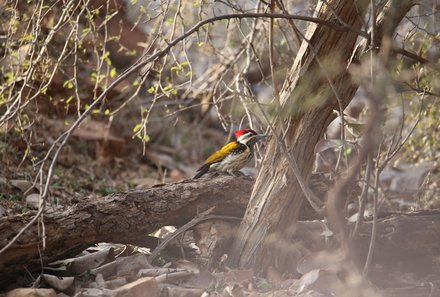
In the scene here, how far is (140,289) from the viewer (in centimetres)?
393

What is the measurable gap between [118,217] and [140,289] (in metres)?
0.60

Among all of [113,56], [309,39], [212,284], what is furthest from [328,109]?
[113,56]

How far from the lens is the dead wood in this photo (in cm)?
388

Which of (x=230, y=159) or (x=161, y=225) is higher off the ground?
(x=230, y=159)

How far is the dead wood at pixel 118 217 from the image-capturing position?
12.7ft

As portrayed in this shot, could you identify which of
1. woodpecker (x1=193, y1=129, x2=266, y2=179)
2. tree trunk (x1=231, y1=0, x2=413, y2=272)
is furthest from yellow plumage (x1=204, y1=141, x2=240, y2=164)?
tree trunk (x1=231, y1=0, x2=413, y2=272)

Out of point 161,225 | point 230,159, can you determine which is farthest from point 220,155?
point 161,225

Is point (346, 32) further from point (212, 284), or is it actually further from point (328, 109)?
point (212, 284)

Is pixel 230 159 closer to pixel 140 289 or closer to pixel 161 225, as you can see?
pixel 161 225

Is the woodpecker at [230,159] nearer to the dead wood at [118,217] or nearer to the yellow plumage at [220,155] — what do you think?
the yellow plumage at [220,155]

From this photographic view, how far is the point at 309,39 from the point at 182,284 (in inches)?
71.8

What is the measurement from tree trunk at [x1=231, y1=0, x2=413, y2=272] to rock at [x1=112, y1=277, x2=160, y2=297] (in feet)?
2.89

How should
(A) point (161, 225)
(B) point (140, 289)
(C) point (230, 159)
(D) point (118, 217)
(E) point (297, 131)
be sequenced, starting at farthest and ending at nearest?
(C) point (230, 159), (A) point (161, 225), (E) point (297, 131), (D) point (118, 217), (B) point (140, 289)

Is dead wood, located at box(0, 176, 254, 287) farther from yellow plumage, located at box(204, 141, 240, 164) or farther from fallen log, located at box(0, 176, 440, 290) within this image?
yellow plumage, located at box(204, 141, 240, 164)
